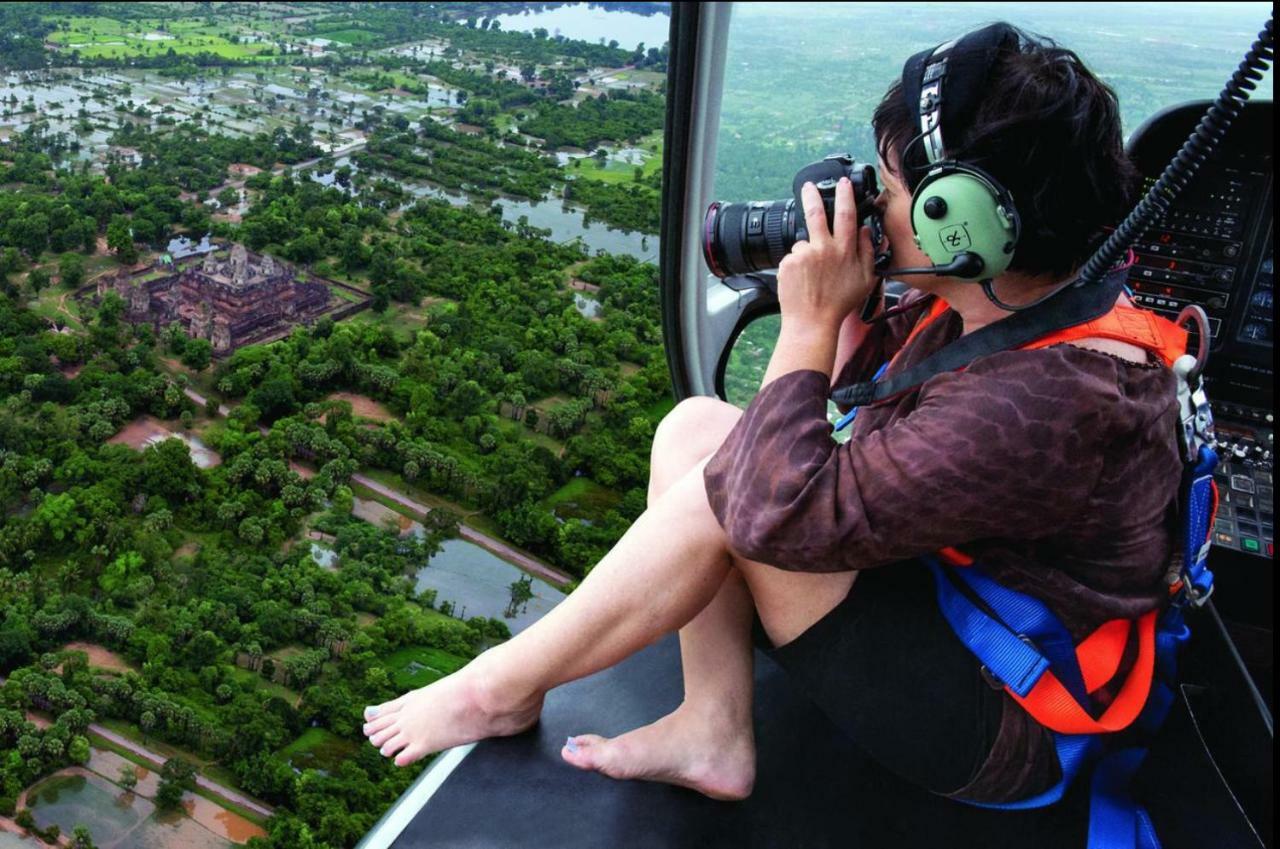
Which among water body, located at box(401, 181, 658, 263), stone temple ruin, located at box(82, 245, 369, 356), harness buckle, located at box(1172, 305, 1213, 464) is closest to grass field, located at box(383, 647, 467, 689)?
stone temple ruin, located at box(82, 245, 369, 356)

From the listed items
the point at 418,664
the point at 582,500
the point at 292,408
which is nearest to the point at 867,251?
the point at 418,664

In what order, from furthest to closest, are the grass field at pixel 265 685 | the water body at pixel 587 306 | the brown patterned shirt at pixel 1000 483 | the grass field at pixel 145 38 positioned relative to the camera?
the grass field at pixel 145 38 → the water body at pixel 587 306 → the grass field at pixel 265 685 → the brown patterned shirt at pixel 1000 483

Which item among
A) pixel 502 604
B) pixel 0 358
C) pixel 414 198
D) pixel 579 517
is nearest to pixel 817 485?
pixel 502 604

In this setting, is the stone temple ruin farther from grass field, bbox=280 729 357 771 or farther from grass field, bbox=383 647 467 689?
grass field, bbox=280 729 357 771

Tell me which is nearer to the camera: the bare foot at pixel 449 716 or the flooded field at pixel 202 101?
the bare foot at pixel 449 716

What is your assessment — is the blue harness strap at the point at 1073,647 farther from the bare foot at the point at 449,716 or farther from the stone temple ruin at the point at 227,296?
the stone temple ruin at the point at 227,296

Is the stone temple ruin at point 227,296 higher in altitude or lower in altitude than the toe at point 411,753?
lower

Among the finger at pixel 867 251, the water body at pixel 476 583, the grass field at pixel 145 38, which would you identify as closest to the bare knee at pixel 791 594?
the finger at pixel 867 251
